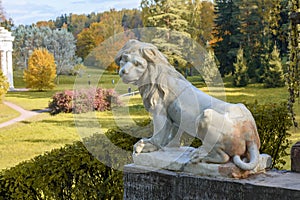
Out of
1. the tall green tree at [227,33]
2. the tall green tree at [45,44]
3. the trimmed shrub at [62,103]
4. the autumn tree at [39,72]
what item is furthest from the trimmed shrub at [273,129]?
the tall green tree at [45,44]

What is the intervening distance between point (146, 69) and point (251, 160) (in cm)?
95

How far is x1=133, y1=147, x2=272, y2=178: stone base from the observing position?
9.27 ft

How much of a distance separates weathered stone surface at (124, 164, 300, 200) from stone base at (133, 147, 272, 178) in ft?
0.11

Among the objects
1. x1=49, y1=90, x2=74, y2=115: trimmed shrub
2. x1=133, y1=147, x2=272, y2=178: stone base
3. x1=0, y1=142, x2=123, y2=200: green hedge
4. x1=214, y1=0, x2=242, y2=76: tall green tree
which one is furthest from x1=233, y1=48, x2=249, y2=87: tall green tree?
x1=133, y1=147, x2=272, y2=178: stone base

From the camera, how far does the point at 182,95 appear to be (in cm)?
307

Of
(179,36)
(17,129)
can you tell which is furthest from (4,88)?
(179,36)

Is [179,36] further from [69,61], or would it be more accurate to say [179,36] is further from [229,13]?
[69,61]

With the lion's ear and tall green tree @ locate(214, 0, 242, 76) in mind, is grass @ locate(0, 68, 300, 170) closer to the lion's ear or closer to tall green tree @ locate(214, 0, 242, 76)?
the lion's ear

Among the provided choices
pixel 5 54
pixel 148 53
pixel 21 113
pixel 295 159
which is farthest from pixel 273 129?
pixel 5 54

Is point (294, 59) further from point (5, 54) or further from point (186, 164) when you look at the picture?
point (5, 54)

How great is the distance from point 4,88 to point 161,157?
19.0m

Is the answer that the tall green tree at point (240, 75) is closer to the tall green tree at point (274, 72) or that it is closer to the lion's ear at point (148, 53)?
the tall green tree at point (274, 72)

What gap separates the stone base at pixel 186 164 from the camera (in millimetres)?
2824

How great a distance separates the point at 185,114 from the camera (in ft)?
9.90
